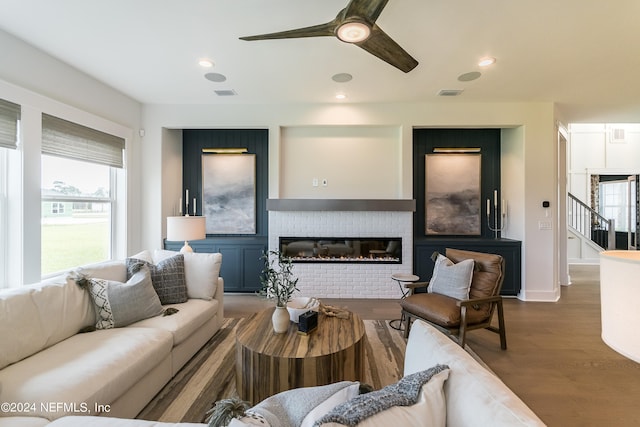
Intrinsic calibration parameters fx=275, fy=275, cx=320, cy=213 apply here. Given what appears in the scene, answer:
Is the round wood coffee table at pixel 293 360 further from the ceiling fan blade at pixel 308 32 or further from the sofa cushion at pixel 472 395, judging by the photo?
the ceiling fan blade at pixel 308 32

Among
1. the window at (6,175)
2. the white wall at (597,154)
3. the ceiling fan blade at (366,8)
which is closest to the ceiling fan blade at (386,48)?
the ceiling fan blade at (366,8)

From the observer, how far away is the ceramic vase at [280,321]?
1979 millimetres

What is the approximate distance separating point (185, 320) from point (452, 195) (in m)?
4.22

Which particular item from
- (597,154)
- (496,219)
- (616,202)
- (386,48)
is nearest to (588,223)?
(616,202)

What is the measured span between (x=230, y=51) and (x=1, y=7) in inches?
68.0

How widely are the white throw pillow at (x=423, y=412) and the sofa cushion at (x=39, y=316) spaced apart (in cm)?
197

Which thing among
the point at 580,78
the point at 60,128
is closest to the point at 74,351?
the point at 60,128

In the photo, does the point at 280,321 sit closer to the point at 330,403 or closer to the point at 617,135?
the point at 330,403

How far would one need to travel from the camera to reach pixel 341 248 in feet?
14.2

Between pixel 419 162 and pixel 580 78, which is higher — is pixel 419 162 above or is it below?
below

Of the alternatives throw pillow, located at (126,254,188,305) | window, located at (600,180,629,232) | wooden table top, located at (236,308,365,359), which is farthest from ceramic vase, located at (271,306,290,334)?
window, located at (600,180,629,232)

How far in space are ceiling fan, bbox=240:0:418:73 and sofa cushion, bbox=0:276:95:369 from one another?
85.7 inches

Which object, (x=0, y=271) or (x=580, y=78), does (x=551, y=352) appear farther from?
(x=0, y=271)

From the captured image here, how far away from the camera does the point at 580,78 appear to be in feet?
10.8
